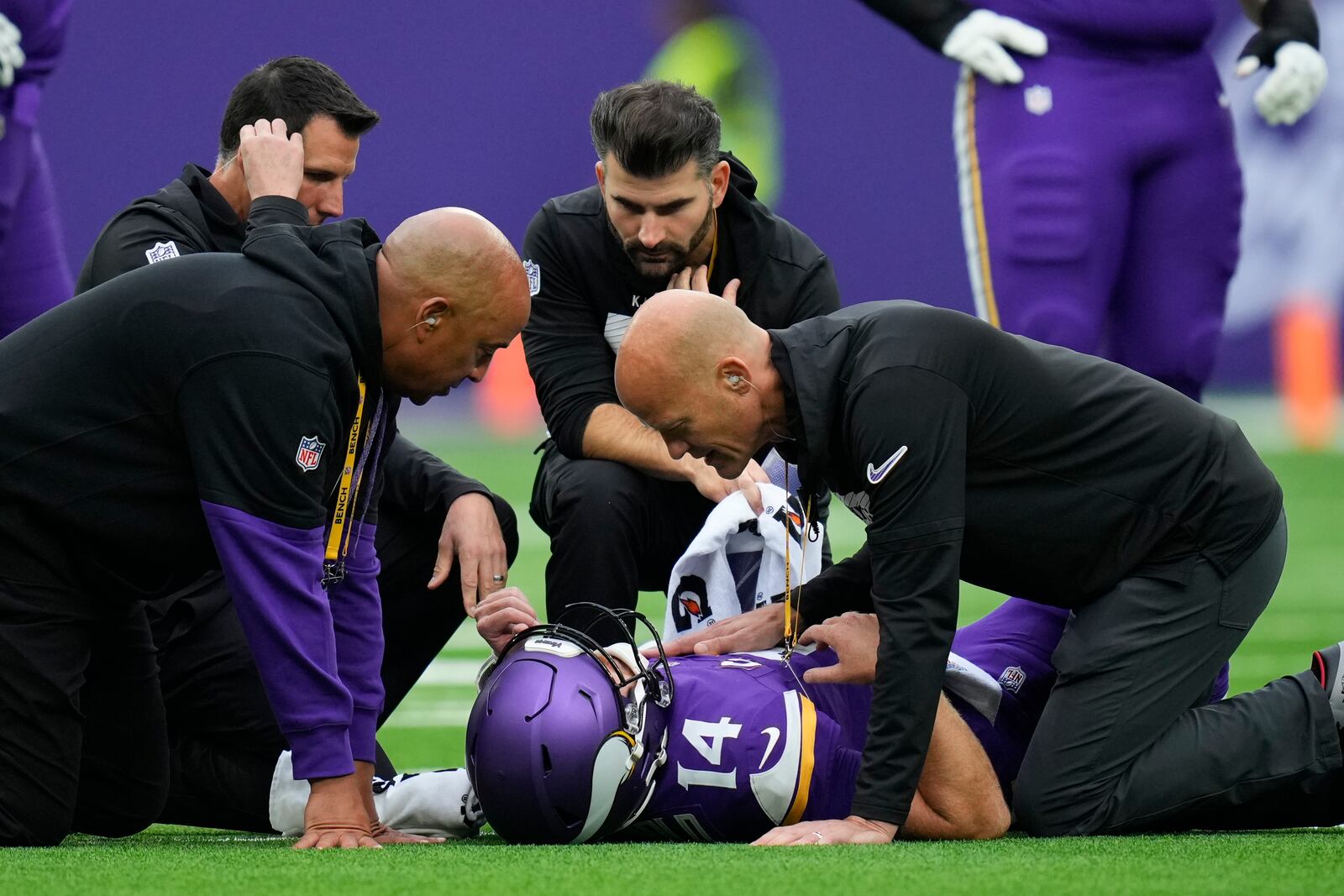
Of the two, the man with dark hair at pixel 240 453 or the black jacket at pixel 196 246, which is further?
the black jacket at pixel 196 246

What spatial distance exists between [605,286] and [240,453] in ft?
5.78

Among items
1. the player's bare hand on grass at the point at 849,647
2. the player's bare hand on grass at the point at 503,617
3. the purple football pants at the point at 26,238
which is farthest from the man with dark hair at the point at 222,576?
the purple football pants at the point at 26,238

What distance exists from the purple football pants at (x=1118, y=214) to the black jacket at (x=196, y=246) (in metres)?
2.43

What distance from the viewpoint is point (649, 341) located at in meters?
3.44

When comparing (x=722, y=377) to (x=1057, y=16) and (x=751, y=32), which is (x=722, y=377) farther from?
(x=751, y=32)

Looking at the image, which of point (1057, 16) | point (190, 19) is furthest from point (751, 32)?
point (1057, 16)

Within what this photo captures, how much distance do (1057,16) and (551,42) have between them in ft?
28.2

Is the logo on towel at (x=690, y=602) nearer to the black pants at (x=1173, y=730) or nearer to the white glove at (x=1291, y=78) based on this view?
the black pants at (x=1173, y=730)

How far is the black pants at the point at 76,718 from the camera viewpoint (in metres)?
3.37

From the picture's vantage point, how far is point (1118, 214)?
231 inches

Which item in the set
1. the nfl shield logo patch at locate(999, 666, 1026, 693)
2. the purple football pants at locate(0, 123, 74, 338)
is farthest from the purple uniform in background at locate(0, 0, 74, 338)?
the nfl shield logo patch at locate(999, 666, 1026, 693)

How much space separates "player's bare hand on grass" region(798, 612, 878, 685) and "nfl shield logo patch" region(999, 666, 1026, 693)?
0.47 metres

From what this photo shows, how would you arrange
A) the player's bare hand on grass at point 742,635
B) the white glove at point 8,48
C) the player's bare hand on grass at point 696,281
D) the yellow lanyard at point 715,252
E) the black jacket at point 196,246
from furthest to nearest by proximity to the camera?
the white glove at point 8,48 < the yellow lanyard at point 715,252 < the player's bare hand on grass at point 696,281 < the black jacket at point 196,246 < the player's bare hand on grass at point 742,635

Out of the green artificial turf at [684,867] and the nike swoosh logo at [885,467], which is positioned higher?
the nike swoosh logo at [885,467]
